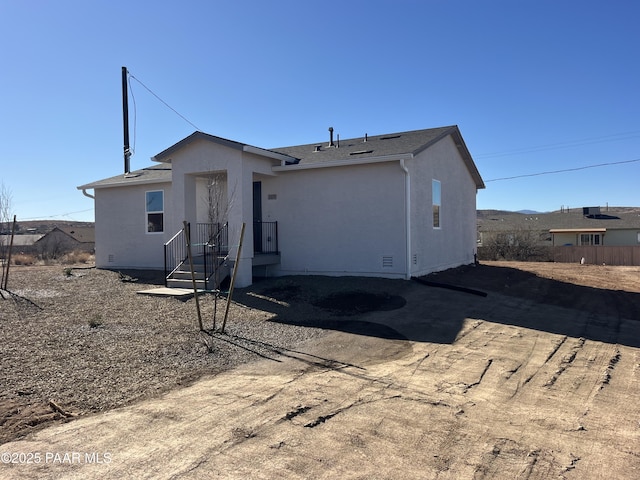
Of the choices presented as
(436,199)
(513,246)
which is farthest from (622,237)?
(436,199)

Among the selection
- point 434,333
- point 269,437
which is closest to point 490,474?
point 269,437

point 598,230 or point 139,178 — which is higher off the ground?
point 139,178

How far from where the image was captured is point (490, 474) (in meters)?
3.19

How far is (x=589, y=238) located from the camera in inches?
1516

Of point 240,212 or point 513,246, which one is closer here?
point 240,212

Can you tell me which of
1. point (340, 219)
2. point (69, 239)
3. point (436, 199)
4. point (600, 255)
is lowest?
point (600, 255)

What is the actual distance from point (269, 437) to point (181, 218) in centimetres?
974

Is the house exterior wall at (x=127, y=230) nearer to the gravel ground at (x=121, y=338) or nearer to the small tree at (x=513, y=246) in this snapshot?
the gravel ground at (x=121, y=338)

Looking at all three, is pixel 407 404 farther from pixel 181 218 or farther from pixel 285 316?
pixel 181 218

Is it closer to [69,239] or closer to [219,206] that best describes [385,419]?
[219,206]

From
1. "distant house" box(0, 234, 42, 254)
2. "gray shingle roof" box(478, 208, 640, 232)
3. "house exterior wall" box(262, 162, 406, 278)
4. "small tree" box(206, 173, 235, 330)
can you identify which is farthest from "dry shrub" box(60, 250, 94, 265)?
"gray shingle roof" box(478, 208, 640, 232)

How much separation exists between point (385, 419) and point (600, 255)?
28.9 metres

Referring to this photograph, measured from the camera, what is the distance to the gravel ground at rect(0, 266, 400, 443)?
480cm

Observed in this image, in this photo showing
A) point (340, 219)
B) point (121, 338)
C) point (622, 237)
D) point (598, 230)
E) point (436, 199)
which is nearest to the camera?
point (121, 338)
